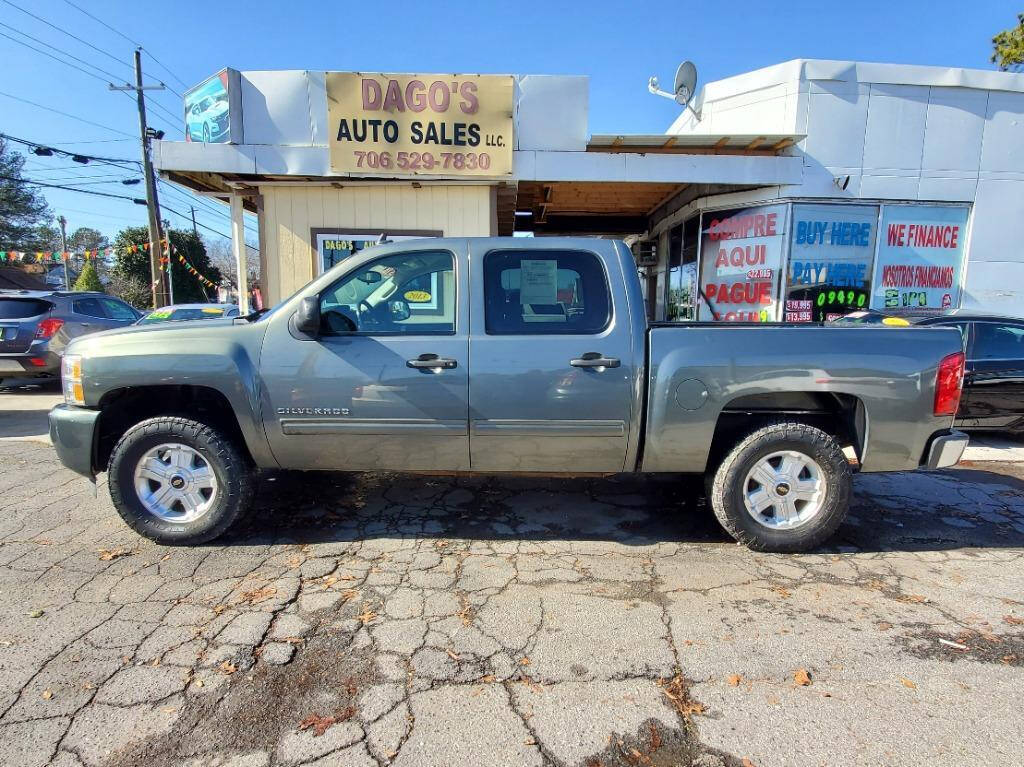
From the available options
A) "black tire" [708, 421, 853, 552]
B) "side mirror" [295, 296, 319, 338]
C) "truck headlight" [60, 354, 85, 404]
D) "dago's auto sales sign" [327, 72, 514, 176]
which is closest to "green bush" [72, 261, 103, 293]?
"dago's auto sales sign" [327, 72, 514, 176]

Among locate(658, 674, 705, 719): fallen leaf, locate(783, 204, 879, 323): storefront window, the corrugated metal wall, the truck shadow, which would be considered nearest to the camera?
locate(658, 674, 705, 719): fallen leaf

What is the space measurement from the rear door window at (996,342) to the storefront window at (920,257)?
9.31 ft

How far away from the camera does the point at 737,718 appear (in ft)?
6.97

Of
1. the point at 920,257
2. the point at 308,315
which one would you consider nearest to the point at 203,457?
the point at 308,315

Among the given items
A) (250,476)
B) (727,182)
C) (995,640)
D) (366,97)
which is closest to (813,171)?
(727,182)

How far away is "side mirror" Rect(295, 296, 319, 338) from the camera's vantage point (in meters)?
3.20

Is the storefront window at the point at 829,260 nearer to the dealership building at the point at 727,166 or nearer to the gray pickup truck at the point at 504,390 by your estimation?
the dealership building at the point at 727,166

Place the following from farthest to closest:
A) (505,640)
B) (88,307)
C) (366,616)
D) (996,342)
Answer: (88,307) < (996,342) < (366,616) < (505,640)

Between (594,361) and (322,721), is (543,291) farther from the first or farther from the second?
(322,721)

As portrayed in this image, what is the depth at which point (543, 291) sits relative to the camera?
3486 mm

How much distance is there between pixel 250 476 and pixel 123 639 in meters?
1.19

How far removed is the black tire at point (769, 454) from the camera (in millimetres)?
3379

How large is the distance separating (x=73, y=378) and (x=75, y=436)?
0.37m

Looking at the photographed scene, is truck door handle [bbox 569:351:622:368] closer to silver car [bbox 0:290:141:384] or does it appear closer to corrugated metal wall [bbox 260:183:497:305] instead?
corrugated metal wall [bbox 260:183:497:305]
